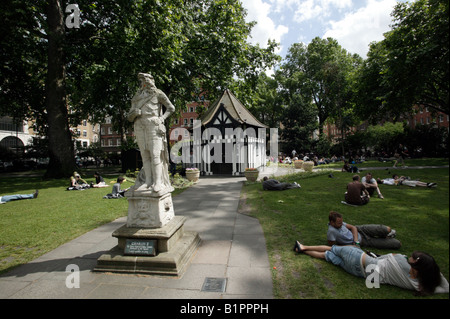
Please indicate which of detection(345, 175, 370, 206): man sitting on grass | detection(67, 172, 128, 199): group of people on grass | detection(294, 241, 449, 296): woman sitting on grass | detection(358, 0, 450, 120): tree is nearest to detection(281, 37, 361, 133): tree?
detection(358, 0, 450, 120): tree

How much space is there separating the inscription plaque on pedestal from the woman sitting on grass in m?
2.87

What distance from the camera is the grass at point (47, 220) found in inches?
208

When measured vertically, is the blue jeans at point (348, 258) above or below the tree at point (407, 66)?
below

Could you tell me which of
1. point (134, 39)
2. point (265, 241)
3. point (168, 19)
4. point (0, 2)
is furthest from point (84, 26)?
point (265, 241)

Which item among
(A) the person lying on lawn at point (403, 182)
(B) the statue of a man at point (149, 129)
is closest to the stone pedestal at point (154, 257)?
(B) the statue of a man at point (149, 129)

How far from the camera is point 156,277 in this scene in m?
4.04

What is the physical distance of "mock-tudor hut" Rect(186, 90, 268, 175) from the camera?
60.4 ft

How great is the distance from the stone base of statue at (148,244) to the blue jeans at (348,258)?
9.05 ft

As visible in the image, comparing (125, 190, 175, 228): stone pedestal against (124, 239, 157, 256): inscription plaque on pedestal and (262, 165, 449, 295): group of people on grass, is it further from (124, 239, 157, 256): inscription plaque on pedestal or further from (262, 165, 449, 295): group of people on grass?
(262, 165, 449, 295): group of people on grass

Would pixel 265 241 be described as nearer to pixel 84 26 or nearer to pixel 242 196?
pixel 242 196

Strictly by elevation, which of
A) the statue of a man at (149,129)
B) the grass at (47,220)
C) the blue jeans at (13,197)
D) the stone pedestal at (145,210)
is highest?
the statue of a man at (149,129)

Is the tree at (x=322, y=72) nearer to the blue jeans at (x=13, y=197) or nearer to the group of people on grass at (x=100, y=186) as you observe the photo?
the group of people on grass at (x=100, y=186)

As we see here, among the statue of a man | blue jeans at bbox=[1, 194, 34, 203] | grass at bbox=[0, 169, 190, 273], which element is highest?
A: the statue of a man
